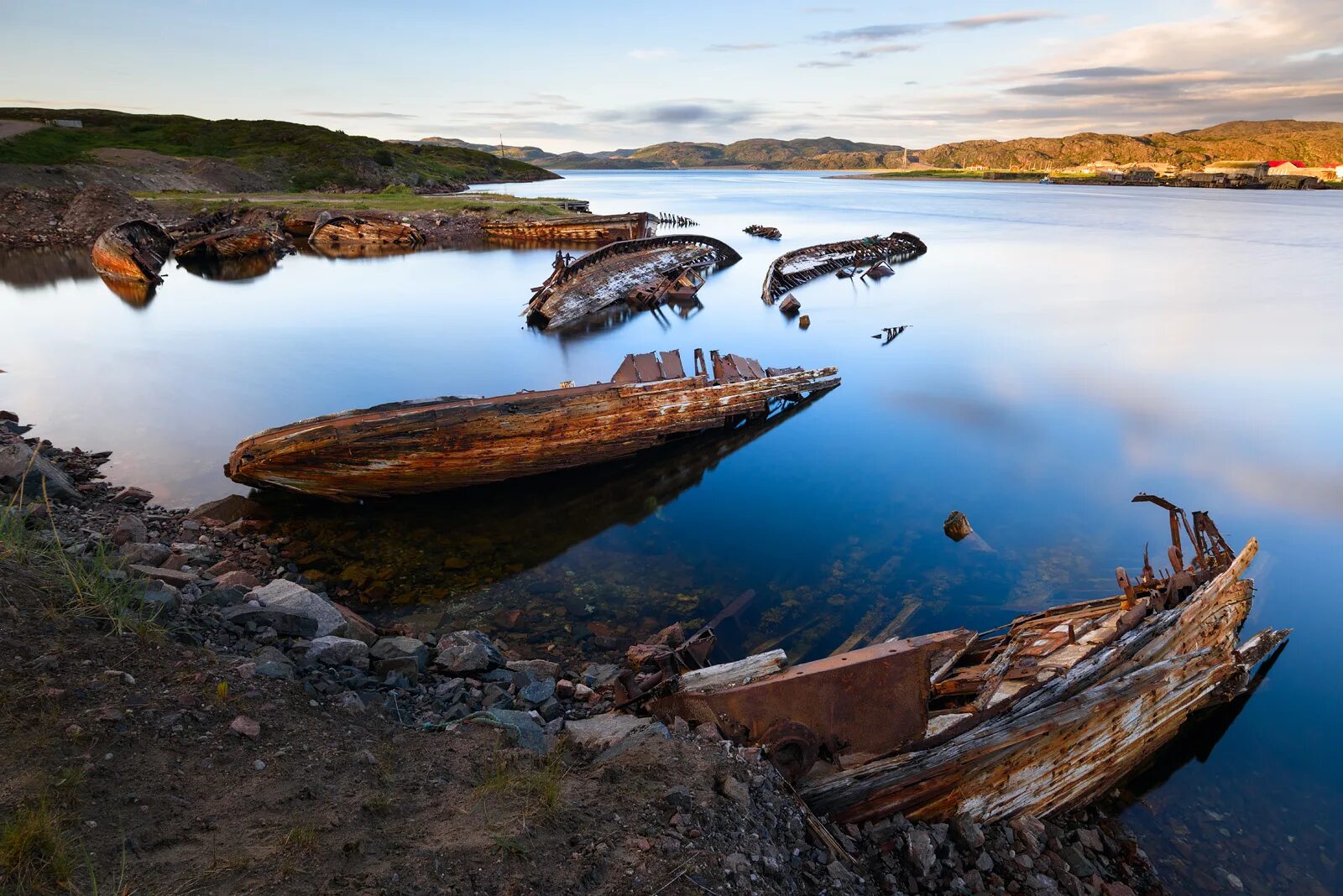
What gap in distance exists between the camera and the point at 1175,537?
665cm

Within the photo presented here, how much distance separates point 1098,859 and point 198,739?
6.39 meters

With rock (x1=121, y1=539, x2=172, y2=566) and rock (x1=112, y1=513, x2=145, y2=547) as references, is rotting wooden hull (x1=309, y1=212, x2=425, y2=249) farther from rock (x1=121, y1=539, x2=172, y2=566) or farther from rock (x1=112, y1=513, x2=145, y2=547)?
rock (x1=121, y1=539, x2=172, y2=566)

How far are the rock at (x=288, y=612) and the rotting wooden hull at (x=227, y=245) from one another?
4002cm

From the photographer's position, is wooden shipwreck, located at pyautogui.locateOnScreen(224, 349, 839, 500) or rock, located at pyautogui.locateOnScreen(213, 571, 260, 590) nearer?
rock, located at pyautogui.locateOnScreen(213, 571, 260, 590)

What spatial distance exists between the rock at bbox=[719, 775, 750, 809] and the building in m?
192

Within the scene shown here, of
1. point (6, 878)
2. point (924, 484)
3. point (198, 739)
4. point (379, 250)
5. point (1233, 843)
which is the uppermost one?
point (379, 250)

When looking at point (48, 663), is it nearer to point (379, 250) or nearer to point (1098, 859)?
point (1098, 859)

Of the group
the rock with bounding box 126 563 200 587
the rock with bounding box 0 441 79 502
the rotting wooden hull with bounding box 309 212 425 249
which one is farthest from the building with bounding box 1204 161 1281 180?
the rock with bounding box 0 441 79 502

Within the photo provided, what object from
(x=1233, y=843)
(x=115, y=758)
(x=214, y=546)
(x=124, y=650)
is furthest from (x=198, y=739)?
(x=1233, y=843)

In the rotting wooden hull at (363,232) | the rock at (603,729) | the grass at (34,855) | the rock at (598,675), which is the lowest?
the rock at (598,675)

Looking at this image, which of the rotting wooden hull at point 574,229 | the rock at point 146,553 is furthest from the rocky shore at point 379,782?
the rotting wooden hull at point 574,229

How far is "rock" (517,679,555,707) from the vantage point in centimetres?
602

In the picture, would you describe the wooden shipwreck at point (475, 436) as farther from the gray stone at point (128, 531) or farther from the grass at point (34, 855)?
the grass at point (34, 855)

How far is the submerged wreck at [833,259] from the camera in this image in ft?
112
